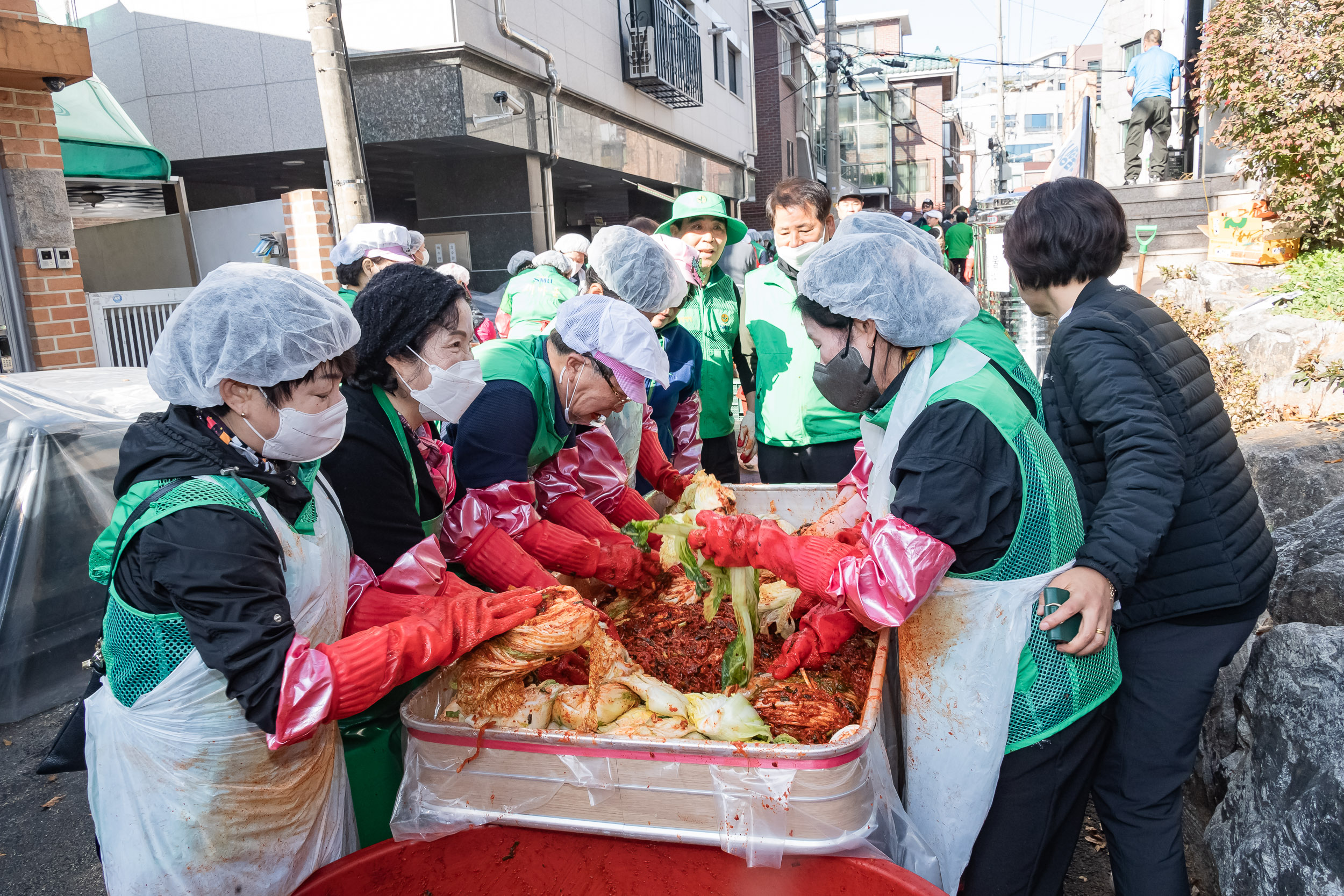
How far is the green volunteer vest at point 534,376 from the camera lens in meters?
2.73

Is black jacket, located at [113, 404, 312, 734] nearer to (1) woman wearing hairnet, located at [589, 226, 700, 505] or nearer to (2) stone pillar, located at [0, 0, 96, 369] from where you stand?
(1) woman wearing hairnet, located at [589, 226, 700, 505]

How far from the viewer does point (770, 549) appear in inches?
88.7

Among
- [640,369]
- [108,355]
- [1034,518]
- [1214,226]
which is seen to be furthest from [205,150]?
[1214,226]

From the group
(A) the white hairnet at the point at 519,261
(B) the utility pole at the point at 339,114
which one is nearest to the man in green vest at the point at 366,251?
(B) the utility pole at the point at 339,114

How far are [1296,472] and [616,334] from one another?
4.04 m

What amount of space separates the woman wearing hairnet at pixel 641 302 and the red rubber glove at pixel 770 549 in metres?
0.98

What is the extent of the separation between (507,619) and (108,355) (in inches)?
226

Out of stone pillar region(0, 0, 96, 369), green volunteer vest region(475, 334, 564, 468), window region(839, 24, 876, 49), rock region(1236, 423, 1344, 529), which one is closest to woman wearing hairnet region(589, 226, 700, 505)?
green volunteer vest region(475, 334, 564, 468)

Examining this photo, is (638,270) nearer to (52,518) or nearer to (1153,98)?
(52,518)

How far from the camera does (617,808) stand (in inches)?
70.3

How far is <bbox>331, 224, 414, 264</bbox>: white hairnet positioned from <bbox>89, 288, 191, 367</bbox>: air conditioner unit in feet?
6.79

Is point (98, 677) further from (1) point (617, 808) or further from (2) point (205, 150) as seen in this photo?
(2) point (205, 150)

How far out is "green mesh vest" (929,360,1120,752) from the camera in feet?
6.23

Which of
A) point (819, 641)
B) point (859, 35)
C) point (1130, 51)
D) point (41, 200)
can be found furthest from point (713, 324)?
point (859, 35)
